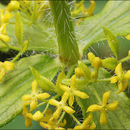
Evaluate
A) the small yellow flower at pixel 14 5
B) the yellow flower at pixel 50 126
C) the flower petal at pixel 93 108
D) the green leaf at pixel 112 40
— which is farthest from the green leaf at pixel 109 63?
the small yellow flower at pixel 14 5

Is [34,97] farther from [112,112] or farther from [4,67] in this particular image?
[112,112]

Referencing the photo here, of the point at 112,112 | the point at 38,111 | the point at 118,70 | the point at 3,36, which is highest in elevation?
the point at 3,36

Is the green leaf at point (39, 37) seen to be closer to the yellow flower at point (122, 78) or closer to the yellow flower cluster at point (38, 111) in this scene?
the yellow flower cluster at point (38, 111)

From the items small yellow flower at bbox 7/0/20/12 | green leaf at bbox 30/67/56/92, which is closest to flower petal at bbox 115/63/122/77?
green leaf at bbox 30/67/56/92

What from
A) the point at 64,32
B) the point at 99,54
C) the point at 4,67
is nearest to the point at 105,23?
the point at 99,54

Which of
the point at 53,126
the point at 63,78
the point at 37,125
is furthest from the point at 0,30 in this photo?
the point at 37,125

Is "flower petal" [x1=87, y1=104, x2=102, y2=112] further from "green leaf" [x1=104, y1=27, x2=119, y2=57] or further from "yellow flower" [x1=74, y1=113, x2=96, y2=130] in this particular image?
"green leaf" [x1=104, y1=27, x2=119, y2=57]
